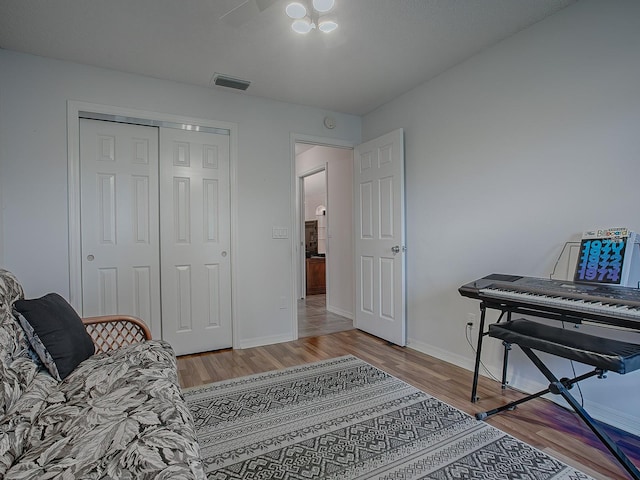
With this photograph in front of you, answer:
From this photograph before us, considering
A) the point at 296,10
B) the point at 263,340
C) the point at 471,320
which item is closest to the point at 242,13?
the point at 296,10

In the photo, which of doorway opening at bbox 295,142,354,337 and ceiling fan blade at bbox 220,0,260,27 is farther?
doorway opening at bbox 295,142,354,337

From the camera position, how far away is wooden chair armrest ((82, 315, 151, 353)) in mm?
2074

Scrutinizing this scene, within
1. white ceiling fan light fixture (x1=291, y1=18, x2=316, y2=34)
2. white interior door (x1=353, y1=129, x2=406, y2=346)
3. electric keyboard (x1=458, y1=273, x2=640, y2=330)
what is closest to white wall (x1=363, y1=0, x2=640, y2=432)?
white interior door (x1=353, y1=129, x2=406, y2=346)

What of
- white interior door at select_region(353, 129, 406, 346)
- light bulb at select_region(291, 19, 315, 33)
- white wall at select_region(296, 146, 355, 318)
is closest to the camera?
light bulb at select_region(291, 19, 315, 33)

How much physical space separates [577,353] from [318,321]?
10.2 feet

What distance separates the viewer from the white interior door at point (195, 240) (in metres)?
3.04

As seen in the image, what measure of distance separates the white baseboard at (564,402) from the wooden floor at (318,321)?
1191mm

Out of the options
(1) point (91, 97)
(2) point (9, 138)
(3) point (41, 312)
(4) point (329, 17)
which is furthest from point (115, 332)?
(4) point (329, 17)

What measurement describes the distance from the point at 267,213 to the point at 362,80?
155 centimetres

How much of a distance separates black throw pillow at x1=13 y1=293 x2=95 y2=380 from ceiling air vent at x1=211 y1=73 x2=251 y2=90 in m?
2.20

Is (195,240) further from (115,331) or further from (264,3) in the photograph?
(264,3)

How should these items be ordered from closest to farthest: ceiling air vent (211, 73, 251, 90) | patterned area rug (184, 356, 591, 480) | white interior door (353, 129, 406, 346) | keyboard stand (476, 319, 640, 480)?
keyboard stand (476, 319, 640, 480), patterned area rug (184, 356, 591, 480), ceiling air vent (211, 73, 251, 90), white interior door (353, 129, 406, 346)

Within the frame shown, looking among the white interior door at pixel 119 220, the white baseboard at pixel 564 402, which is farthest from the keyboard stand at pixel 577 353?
the white interior door at pixel 119 220

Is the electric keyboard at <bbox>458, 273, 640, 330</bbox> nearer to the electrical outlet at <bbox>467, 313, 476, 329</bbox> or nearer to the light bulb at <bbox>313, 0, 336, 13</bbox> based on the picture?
the electrical outlet at <bbox>467, 313, 476, 329</bbox>
